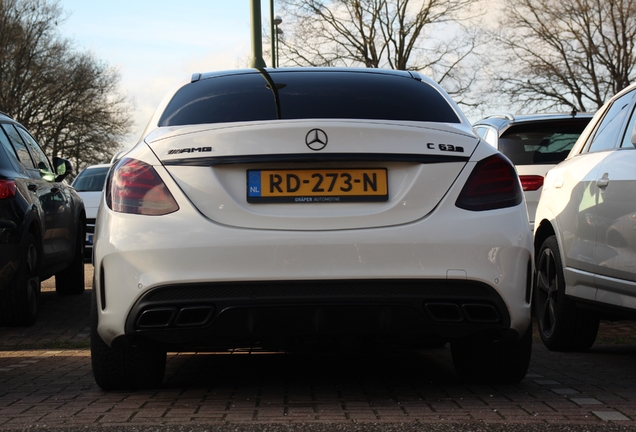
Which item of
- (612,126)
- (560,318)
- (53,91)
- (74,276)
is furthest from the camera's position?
(53,91)

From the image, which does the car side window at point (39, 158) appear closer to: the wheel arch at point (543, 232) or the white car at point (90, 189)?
the wheel arch at point (543, 232)

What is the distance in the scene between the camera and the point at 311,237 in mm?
3936

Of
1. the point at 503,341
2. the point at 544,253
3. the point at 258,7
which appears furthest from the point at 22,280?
the point at 258,7

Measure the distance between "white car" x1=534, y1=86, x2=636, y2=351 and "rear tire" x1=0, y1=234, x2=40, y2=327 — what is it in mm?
3802

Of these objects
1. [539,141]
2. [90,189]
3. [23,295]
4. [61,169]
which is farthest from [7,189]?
[90,189]

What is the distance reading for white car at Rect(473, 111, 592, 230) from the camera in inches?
328

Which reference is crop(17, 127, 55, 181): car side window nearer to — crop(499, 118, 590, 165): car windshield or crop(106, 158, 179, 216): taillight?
crop(499, 118, 590, 165): car windshield

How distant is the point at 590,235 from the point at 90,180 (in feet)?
43.6

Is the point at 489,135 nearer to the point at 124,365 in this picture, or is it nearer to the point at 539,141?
the point at 539,141

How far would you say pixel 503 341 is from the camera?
14.0 ft

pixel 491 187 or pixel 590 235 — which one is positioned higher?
pixel 491 187

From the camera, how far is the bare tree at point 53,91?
4669 cm

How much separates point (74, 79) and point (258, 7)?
36512 mm

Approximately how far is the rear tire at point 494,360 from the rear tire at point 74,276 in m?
6.18
